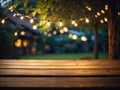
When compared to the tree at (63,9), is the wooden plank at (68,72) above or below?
below

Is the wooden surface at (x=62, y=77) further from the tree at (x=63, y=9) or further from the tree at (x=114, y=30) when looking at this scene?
the tree at (x=63, y=9)

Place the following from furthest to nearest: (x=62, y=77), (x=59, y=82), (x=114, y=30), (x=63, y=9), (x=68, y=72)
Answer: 1. (x=63, y=9)
2. (x=114, y=30)
3. (x=68, y=72)
4. (x=62, y=77)
5. (x=59, y=82)

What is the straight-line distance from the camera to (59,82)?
10.6 feet

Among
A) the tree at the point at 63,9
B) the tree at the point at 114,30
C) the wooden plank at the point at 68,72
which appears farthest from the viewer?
the tree at the point at 63,9

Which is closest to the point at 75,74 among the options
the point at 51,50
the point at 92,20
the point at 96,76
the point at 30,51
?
the point at 96,76

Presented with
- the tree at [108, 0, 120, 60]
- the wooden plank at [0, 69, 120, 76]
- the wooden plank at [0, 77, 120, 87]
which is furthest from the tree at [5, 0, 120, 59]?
the wooden plank at [0, 77, 120, 87]

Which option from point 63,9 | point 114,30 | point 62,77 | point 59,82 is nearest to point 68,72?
point 62,77

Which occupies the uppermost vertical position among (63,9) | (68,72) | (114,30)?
(63,9)

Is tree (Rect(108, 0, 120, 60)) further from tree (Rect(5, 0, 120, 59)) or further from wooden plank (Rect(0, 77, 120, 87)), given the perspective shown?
wooden plank (Rect(0, 77, 120, 87))

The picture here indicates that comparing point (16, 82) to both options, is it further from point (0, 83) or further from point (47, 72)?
point (47, 72)

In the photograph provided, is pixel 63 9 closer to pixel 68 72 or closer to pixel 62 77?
pixel 68 72

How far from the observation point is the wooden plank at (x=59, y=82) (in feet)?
10.1

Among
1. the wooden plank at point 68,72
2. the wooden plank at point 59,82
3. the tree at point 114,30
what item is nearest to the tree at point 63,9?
the tree at point 114,30

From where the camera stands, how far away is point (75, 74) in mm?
3691
